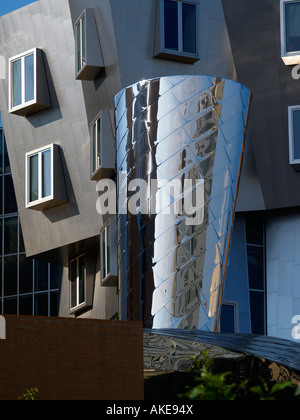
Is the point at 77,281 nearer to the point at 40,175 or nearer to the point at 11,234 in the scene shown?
the point at 40,175

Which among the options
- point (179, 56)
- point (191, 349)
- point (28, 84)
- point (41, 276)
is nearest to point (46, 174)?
point (28, 84)

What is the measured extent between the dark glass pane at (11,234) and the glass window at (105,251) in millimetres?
15687

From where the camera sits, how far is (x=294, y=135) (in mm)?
23891

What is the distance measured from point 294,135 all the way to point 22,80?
8.40m

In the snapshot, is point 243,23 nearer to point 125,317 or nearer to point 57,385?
point 125,317

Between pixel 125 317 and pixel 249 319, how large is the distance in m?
4.96

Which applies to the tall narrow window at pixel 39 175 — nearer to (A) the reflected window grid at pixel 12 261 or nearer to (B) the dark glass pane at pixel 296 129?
(B) the dark glass pane at pixel 296 129

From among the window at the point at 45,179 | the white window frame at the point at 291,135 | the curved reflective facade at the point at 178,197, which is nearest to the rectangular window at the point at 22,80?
the window at the point at 45,179

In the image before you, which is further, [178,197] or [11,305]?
[11,305]

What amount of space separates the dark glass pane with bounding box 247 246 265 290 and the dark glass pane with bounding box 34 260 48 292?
16557mm

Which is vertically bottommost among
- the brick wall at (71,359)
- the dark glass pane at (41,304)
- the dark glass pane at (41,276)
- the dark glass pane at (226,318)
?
the brick wall at (71,359)

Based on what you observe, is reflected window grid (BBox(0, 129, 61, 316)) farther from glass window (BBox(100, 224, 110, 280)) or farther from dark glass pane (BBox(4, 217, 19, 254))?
glass window (BBox(100, 224, 110, 280))

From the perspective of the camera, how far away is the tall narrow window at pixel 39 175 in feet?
88.2
